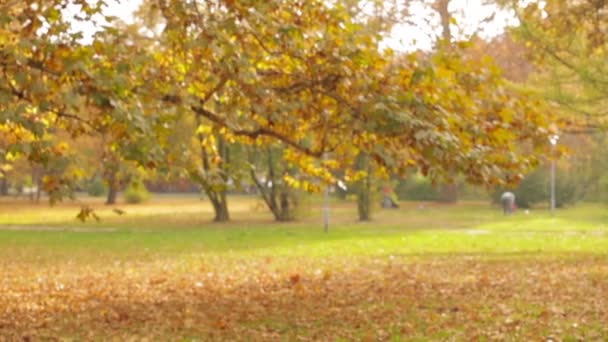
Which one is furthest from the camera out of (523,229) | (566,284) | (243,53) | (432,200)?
(432,200)

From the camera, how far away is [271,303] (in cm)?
1069

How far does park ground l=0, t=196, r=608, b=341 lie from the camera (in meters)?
8.78

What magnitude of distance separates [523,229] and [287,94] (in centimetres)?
1998

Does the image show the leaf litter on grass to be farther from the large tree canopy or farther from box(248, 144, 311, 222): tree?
box(248, 144, 311, 222): tree

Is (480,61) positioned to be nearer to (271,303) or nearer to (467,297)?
(467,297)

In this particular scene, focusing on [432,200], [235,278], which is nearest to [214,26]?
[235,278]

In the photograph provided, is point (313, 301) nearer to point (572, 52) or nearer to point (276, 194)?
point (572, 52)

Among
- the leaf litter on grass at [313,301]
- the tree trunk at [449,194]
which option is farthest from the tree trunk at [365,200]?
the leaf litter on grass at [313,301]

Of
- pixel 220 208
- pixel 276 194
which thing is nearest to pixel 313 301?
pixel 276 194

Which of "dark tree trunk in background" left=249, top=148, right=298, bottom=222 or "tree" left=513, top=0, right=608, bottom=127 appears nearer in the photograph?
"tree" left=513, top=0, right=608, bottom=127

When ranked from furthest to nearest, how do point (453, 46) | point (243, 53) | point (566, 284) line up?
point (566, 284) < point (453, 46) < point (243, 53)

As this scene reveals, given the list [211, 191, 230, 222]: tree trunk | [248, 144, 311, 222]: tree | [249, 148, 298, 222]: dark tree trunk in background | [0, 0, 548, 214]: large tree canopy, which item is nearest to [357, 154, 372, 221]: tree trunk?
[248, 144, 311, 222]: tree

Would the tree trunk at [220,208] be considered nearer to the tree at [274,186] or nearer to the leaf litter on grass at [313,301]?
the tree at [274,186]

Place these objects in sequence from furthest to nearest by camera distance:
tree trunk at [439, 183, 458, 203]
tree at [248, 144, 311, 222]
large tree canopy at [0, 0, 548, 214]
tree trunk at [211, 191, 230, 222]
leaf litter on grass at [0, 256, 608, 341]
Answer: tree trunk at [439, 183, 458, 203]
tree trunk at [211, 191, 230, 222]
tree at [248, 144, 311, 222]
leaf litter on grass at [0, 256, 608, 341]
large tree canopy at [0, 0, 548, 214]
